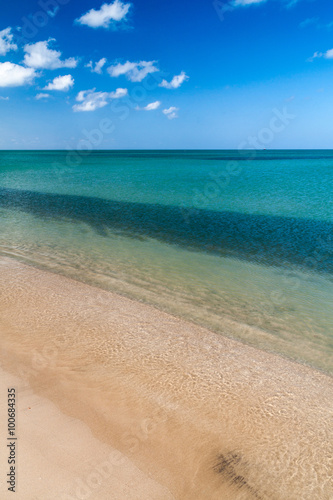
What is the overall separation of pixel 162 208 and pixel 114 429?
24859 millimetres

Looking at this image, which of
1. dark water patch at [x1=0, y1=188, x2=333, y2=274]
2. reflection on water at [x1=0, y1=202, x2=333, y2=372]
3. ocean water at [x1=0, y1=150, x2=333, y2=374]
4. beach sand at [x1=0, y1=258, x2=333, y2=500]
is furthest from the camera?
dark water patch at [x1=0, y1=188, x2=333, y2=274]

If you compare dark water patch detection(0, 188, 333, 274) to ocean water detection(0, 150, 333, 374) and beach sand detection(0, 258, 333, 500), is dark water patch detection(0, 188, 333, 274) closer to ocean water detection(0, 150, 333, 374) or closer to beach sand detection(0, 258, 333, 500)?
ocean water detection(0, 150, 333, 374)

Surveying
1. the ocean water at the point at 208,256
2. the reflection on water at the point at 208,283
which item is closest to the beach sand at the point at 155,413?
the reflection on water at the point at 208,283

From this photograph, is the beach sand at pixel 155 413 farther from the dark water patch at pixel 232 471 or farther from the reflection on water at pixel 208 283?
the reflection on water at pixel 208 283

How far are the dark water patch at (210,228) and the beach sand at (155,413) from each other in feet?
29.8

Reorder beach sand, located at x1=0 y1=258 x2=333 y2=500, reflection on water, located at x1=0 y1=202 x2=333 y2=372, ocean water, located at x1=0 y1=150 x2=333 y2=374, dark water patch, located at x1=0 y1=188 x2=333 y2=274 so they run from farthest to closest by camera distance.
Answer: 1. dark water patch, located at x1=0 y1=188 x2=333 y2=274
2. ocean water, located at x1=0 y1=150 x2=333 y2=374
3. reflection on water, located at x1=0 y1=202 x2=333 y2=372
4. beach sand, located at x1=0 y1=258 x2=333 y2=500

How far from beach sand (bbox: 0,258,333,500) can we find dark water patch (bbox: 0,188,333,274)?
907cm

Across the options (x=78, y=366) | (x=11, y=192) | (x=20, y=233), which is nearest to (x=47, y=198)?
(x=11, y=192)

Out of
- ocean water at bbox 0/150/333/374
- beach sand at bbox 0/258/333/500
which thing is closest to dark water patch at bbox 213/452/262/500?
beach sand at bbox 0/258/333/500

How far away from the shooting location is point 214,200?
35.1m

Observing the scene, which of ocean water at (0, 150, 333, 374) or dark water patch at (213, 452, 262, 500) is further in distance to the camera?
ocean water at (0, 150, 333, 374)

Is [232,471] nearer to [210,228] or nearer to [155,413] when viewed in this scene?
[155,413]

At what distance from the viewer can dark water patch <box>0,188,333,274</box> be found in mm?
17578

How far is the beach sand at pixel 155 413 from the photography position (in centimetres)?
502
